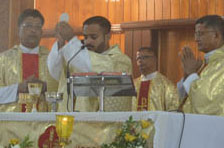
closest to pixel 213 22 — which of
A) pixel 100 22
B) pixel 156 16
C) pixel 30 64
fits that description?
pixel 100 22

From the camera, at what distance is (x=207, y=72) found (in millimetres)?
4379

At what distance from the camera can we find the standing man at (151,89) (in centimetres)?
596

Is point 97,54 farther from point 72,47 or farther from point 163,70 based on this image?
point 163,70

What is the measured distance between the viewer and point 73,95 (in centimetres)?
364

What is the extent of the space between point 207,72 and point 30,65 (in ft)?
5.75

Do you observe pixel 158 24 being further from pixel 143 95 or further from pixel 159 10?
pixel 143 95

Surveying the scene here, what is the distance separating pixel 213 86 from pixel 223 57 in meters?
0.35

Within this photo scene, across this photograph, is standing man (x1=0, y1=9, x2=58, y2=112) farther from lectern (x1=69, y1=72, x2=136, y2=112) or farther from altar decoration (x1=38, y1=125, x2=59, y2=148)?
altar decoration (x1=38, y1=125, x2=59, y2=148)

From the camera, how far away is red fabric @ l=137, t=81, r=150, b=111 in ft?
19.9

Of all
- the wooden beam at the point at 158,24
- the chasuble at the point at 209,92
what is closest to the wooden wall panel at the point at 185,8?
the wooden beam at the point at 158,24

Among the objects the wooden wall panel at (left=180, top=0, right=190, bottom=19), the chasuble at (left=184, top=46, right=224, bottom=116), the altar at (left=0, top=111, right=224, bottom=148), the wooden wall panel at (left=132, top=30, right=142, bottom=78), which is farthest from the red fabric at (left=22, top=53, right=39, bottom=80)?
the wooden wall panel at (left=180, top=0, right=190, bottom=19)

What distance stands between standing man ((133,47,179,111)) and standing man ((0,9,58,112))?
135cm

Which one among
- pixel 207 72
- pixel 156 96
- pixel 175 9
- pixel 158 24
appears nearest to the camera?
pixel 207 72

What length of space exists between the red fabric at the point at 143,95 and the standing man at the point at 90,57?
4.54ft
